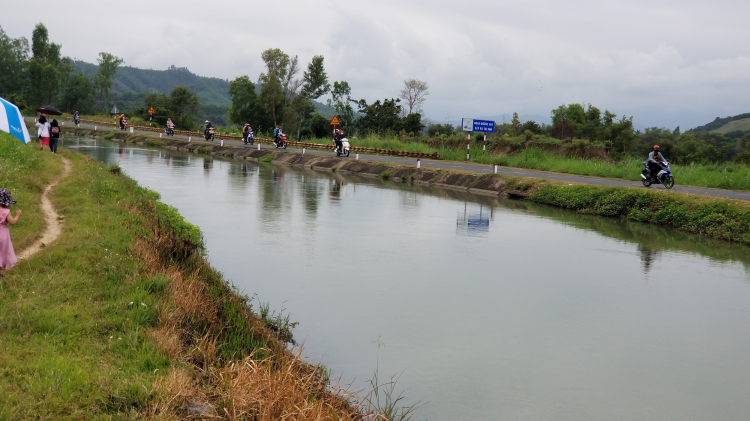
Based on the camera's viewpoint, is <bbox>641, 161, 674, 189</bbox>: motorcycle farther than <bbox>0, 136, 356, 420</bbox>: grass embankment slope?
Yes

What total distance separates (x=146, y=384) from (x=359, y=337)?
3.83 m

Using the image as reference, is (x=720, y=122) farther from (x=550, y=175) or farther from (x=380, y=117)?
(x=550, y=175)

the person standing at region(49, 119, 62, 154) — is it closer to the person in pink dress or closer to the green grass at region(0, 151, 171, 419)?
the green grass at region(0, 151, 171, 419)

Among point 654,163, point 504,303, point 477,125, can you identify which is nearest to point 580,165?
point 477,125

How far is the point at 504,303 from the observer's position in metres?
10.9

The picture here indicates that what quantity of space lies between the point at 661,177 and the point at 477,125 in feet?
35.8

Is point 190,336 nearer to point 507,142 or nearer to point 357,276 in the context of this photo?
point 357,276

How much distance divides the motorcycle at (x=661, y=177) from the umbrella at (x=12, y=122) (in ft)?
63.8

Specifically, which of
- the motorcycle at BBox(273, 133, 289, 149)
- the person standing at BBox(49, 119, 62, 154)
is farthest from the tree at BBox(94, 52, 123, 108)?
the person standing at BBox(49, 119, 62, 154)

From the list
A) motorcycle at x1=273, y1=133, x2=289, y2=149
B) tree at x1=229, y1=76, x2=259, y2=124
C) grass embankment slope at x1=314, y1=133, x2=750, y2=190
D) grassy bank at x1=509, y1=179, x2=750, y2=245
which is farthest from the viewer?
tree at x1=229, y1=76, x2=259, y2=124

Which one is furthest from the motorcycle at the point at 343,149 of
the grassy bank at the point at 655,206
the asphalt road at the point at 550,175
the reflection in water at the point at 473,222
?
the reflection in water at the point at 473,222

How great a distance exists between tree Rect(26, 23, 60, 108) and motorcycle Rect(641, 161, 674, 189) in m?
76.7

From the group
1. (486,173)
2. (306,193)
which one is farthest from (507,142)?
(306,193)

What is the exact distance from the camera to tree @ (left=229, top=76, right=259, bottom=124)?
60500mm
